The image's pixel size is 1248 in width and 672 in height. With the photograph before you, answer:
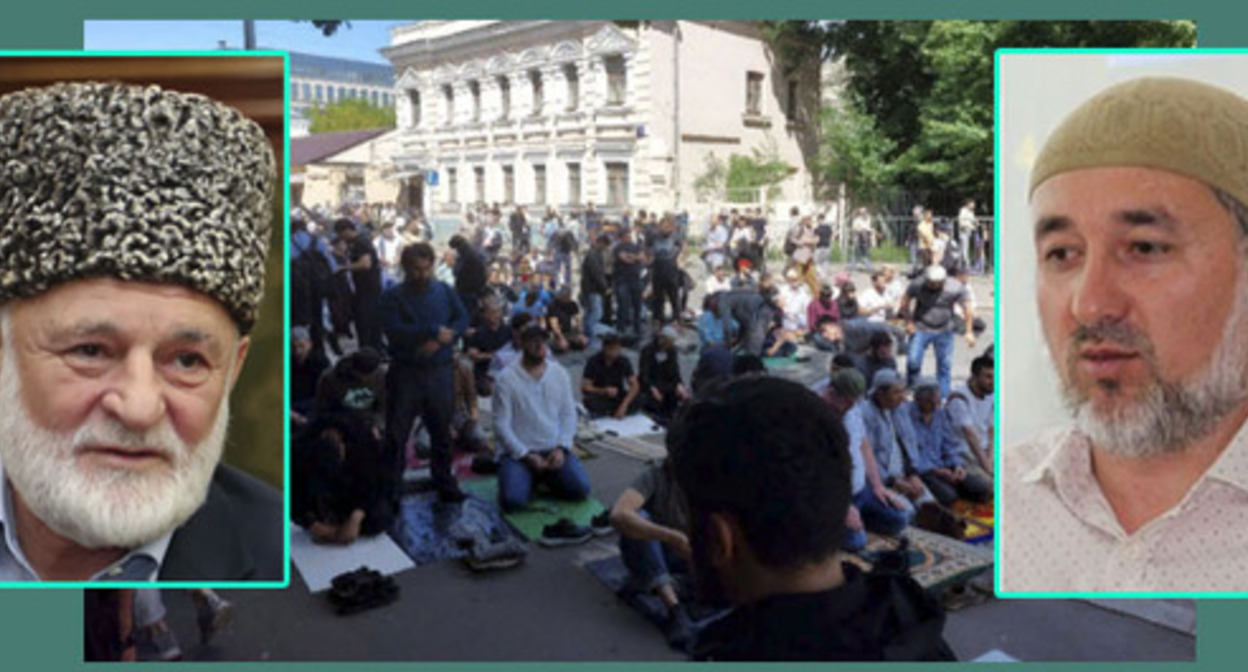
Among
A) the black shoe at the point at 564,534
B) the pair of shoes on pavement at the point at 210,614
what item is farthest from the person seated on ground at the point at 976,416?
the pair of shoes on pavement at the point at 210,614

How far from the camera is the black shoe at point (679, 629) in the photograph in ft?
12.6

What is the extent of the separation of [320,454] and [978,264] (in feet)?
8.63

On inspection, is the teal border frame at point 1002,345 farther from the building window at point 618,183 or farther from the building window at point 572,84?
the building window at point 572,84

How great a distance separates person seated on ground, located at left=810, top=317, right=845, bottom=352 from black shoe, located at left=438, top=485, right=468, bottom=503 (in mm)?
1541

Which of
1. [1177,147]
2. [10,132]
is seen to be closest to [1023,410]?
[1177,147]

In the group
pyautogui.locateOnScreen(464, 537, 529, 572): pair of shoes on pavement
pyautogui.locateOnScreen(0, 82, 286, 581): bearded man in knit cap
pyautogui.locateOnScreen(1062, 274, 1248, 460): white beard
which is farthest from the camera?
pyautogui.locateOnScreen(464, 537, 529, 572): pair of shoes on pavement

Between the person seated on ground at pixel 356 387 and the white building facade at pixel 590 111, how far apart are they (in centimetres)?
67

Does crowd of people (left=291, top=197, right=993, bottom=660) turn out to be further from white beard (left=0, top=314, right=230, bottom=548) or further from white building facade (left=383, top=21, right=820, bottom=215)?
white beard (left=0, top=314, right=230, bottom=548)

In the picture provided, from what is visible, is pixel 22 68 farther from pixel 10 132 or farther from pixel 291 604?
pixel 291 604

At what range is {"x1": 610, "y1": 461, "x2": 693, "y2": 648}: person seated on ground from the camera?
383 centimetres

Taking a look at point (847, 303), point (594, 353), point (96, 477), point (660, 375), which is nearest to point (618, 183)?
point (594, 353)

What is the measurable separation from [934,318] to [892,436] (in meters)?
0.50

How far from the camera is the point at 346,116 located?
13.3 ft

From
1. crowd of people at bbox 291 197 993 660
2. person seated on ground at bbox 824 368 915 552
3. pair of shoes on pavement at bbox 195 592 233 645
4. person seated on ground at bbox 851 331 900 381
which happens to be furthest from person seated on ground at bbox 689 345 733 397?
pair of shoes on pavement at bbox 195 592 233 645
